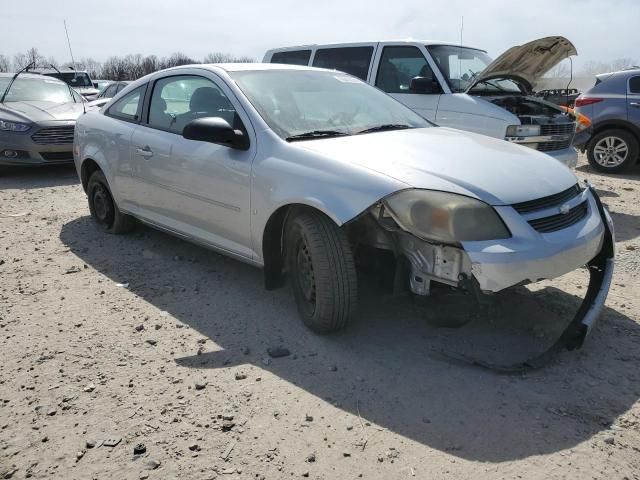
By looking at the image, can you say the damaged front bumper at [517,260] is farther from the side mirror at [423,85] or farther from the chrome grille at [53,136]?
the chrome grille at [53,136]

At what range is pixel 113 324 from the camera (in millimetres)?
3557

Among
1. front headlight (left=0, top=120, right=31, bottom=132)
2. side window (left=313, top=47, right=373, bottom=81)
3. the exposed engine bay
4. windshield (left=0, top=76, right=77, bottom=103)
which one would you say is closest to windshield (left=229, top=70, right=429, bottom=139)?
the exposed engine bay

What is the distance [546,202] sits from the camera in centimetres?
294

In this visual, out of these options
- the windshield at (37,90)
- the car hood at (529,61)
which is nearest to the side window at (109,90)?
the windshield at (37,90)

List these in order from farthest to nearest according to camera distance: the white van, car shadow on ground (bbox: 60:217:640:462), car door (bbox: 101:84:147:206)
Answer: the white van
car door (bbox: 101:84:147:206)
car shadow on ground (bbox: 60:217:640:462)

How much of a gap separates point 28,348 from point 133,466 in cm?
140

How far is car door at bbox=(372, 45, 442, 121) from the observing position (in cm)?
673

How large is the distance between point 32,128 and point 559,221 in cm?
801

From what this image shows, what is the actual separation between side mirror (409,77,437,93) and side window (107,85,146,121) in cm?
338

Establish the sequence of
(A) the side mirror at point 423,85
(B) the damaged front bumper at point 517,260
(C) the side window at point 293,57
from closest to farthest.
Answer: (B) the damaged front bumper at point 517,260 < (A) the side mirror at point 423,85 < (C) the side window at point 293,57

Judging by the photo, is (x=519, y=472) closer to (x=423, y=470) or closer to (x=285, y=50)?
(x=423, y=470)

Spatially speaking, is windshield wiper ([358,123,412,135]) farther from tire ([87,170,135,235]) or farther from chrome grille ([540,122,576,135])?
chrome grille ([540,122,576,135])

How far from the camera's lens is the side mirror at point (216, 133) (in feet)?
11.2

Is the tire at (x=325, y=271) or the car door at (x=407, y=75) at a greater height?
the car door at (x=407, y=75)
